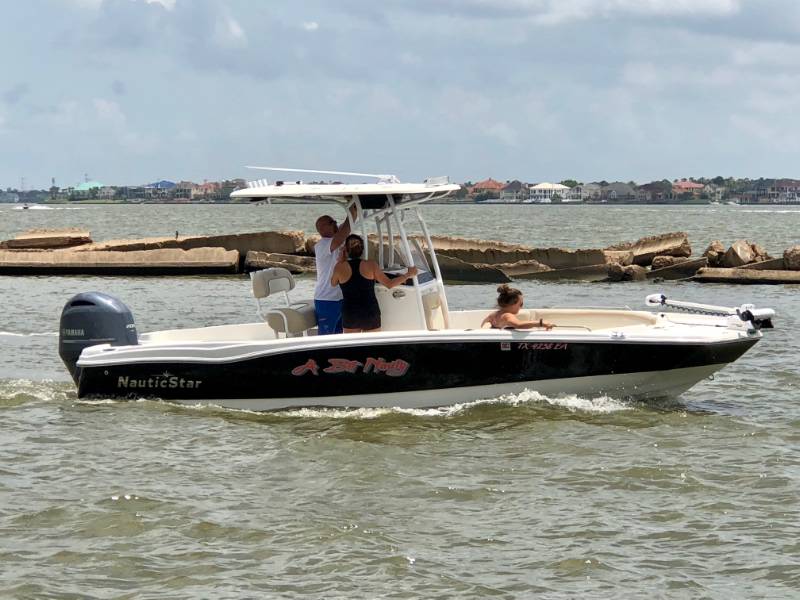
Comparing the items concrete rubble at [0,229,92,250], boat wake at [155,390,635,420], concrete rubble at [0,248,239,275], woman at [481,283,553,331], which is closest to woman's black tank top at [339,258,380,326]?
boat wake at [155,390,635,420]

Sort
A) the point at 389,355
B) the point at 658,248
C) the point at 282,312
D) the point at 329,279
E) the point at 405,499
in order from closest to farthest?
1. the point at 405,499
2. the point at 389,355
3. the point at 329,279
4. the point at 282,312
5. the point at 658,248

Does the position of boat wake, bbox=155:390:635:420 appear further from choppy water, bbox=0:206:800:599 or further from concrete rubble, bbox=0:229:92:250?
concrete rubble, bbox=0:229:92:250

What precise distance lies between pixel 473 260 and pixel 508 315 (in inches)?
699

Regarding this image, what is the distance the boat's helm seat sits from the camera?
41.2 ft

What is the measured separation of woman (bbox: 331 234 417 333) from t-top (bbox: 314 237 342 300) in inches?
8.3

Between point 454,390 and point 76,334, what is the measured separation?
3.71m

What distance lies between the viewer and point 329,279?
12.4 metres

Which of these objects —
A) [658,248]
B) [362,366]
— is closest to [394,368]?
[362,366]

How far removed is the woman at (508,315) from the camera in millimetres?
12000

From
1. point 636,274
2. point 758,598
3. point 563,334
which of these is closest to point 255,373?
point 563,334

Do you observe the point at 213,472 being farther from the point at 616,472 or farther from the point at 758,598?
the point at 758,598

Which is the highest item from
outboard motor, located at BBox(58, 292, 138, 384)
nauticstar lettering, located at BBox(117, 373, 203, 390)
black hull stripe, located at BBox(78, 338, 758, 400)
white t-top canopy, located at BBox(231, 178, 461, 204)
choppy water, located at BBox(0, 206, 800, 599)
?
white t-top canopy, located at BBox(231, 178, 461, 204)

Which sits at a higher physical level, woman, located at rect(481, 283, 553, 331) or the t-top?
the t-top

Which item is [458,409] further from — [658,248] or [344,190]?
[658,248]
